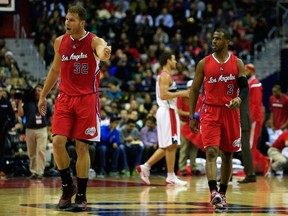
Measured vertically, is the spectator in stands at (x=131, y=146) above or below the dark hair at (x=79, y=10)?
below

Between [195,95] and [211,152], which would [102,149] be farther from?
[211,152]

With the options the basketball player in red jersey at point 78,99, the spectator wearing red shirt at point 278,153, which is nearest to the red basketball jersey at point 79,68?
the basketball player in red jersey at point 78,99

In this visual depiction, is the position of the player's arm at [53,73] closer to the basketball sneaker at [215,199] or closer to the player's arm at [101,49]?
the player's arm at [101,49]

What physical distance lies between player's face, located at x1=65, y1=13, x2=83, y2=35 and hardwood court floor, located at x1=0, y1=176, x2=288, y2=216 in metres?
2.05

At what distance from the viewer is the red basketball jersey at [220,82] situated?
9.91 meters

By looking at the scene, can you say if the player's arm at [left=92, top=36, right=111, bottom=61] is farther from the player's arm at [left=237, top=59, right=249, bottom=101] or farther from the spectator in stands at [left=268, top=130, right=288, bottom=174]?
the spectator in stands at [left=268, top=130, right=288, bottom=174]

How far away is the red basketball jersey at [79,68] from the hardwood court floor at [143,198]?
1384mm

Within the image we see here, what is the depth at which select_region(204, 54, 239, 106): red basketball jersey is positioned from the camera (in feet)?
32.5

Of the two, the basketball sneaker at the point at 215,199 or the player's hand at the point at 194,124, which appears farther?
the player's hand at the point at 194,124

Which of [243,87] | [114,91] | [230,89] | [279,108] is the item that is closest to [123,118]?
[114,91]

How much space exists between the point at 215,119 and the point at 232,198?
5.35 feet

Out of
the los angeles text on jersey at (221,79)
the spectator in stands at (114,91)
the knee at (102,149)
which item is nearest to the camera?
the los angeles text on jersey at (221,79)

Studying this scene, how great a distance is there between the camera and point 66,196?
9.45m

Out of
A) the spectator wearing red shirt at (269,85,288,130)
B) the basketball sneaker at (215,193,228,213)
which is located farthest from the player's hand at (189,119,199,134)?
the spectator wearing red shirt at (269,85,288,130)
